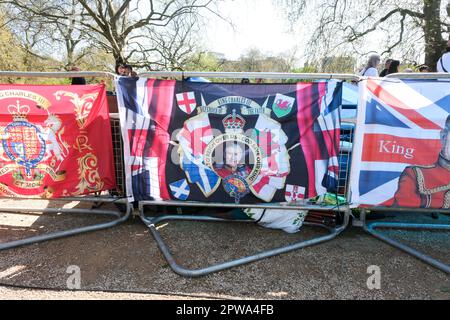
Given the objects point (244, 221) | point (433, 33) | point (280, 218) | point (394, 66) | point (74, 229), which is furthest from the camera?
point (433, 33)

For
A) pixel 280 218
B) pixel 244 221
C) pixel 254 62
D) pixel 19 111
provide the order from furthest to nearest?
pixel 254 62 → pixel 244 221 → pixel 280 218 → pixel 19 111

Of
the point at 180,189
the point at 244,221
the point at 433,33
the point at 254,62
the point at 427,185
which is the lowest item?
the point at 244,221

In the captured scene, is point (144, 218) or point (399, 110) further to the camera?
point (144, 218)

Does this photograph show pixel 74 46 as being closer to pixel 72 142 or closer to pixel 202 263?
pixel 72 142

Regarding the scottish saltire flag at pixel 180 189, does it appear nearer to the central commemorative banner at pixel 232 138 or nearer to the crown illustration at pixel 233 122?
the central commemorative banner at pixel 232 138

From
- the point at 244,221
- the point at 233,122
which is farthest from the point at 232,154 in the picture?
the point at 244,221

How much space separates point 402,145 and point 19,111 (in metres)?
4.42

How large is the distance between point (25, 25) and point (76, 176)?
2043cm

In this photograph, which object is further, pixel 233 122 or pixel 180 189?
pixel 180 189

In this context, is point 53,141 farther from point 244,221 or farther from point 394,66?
point 394,66

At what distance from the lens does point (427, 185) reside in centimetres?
351

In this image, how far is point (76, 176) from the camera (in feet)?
12.7

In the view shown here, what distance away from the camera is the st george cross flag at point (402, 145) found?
337cm

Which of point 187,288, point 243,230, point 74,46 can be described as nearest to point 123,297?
point 187,288
